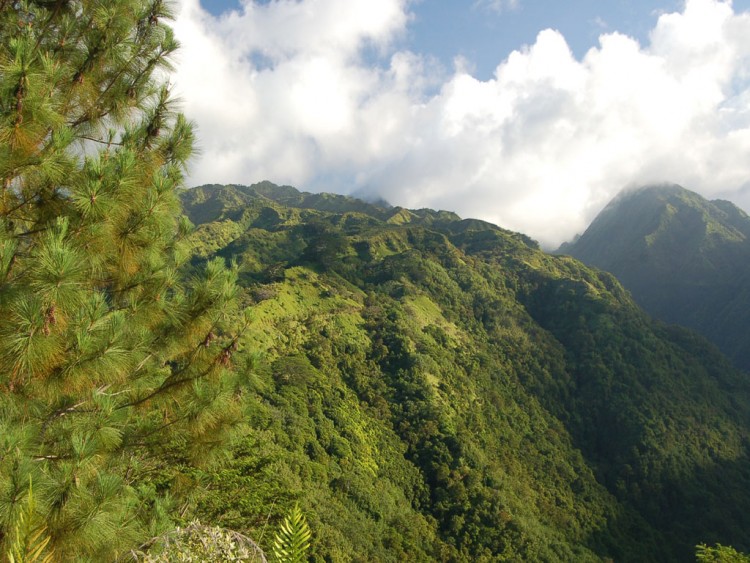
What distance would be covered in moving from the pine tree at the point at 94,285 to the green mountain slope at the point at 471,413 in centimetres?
818

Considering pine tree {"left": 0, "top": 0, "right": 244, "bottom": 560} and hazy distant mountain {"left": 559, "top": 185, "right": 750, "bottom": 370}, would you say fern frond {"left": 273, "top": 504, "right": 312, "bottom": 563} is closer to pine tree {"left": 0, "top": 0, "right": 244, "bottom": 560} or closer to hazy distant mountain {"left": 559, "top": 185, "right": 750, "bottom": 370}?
pine tree {"left": 0, "top": 0, "right": 244, "bottom": 560}

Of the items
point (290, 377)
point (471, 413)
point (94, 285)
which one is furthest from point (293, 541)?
point (471, 413)

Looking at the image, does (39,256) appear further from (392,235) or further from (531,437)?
(392,235)

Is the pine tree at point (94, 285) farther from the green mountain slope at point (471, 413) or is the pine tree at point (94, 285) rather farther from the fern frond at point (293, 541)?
the green mountain slope at point (471, 413)

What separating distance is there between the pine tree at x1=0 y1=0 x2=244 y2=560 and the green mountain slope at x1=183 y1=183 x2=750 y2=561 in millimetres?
8182

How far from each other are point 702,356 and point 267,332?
103018 mm

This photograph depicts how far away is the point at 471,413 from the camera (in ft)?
237

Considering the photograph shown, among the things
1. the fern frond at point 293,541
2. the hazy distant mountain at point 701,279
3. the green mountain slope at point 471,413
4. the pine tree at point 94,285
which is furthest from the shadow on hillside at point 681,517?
the hazy distant mountain at point 701,279

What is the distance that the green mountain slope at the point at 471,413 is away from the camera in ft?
154

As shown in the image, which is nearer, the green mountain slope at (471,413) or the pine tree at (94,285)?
the pine tree at (94,285)

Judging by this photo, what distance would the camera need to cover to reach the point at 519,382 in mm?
89688

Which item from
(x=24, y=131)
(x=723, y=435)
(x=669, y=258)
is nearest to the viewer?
(x=24, y=131)

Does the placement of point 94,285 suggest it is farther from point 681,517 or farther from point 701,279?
point 701,279

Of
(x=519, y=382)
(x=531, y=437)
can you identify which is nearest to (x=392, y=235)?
(x=519, y=382)
